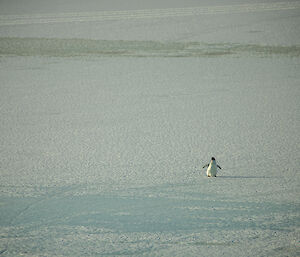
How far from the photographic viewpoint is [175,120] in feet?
15.0

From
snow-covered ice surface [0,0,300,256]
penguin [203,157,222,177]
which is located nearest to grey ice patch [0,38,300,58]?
snow-covered ice surface [0,0,300,256]

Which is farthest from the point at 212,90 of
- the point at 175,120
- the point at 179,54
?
the point at 179,54

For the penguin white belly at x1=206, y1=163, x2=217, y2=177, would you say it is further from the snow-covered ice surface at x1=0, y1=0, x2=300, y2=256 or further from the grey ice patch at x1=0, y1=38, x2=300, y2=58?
the grey ice patch at x1=0, y1=38, x2=300, y2=58

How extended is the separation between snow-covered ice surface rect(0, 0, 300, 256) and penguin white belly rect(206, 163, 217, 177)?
0.05 metres

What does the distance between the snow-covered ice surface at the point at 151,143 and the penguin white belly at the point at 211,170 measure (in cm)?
Answer: 5

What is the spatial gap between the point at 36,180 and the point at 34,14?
980 cm

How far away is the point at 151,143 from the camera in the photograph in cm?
394

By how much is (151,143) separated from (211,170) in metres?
0.92

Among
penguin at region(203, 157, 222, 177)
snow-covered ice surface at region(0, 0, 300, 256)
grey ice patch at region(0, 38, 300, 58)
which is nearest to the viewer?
snow-covered ice surface at region(0, 0, 300, 256)

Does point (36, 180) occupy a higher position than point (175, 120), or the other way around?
point (175, 120)

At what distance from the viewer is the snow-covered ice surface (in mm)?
2514

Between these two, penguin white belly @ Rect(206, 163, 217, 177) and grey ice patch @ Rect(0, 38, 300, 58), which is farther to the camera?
grey ice patch @ Rect(0, 38, 300, 58)

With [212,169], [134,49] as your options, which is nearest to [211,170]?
[212,169]

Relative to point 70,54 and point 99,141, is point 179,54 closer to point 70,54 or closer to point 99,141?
point 70,54
